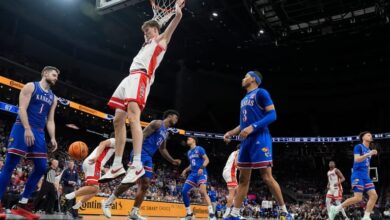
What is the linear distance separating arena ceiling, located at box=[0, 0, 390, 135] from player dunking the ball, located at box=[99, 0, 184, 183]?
33.9 feet

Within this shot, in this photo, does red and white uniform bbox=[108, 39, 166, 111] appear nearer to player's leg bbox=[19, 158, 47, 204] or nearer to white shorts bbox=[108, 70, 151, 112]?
white shorts bbox=[108, 70, 151, 112]

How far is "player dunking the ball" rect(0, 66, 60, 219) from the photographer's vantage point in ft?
15.6

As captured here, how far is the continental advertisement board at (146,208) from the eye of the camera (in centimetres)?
1077

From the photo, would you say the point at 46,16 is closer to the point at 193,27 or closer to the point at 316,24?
the point at 193,27

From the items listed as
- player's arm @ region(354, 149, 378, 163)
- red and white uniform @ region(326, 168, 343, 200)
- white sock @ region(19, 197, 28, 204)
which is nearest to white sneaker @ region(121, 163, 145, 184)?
white sock @ region(19, 197, 28, 204)

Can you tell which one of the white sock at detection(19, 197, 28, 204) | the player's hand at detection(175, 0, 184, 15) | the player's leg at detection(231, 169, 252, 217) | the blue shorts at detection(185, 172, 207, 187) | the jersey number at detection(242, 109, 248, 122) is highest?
the player's hand at detection(175, 0, 184, 15)

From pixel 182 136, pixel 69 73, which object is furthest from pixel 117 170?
pixel 182 136

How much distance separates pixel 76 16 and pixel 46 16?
2.50m

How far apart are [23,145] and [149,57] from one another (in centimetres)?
219

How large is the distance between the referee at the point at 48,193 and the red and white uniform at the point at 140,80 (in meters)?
4.92

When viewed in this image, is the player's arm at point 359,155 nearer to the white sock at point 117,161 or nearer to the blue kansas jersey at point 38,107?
the white sock at point 117,161

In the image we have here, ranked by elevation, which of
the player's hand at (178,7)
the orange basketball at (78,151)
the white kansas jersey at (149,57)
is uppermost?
the player's hand at (178,7)

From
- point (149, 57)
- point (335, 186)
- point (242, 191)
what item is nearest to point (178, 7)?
point (149, 57)

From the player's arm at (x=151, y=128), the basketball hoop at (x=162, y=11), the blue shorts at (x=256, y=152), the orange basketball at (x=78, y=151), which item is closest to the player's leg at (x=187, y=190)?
the player's arm at (x=151, y=128)
